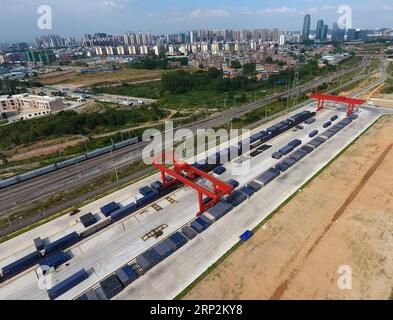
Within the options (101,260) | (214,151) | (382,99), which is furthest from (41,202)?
(382,99)

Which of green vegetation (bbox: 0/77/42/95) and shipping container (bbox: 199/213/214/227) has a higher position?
green vegetation (bbox: 0/77/42/95)

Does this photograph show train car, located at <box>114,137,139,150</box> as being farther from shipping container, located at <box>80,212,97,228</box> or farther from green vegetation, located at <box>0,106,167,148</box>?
shipping container, located at <box>80,212,97,228</box>

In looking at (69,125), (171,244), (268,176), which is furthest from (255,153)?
(69,125)

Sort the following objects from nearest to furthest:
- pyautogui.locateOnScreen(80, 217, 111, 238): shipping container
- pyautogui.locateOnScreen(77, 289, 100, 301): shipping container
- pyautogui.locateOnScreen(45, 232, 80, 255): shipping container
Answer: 1. pyautogui.locateOnScreen(77, 289, 100, 301): shipping container
2. pyautogui.locateOnScreen(45, 232, 80, 255): shipping container
3. pyautogui.locateOnScreen(80, 217, 111, 238): shipping container

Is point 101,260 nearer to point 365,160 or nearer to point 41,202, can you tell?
point 41,202

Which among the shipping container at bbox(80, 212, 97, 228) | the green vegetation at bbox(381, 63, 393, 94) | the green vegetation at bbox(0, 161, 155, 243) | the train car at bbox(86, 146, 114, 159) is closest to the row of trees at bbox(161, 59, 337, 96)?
the green vegetation at bbox(381, 63, 393, 94)

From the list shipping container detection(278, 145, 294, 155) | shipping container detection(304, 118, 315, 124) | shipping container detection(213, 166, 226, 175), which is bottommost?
shipping container detection(213, 166, 226, 175)

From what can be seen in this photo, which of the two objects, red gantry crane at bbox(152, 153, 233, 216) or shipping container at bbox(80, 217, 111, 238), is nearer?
shipping container at bbox(80, 217, 111, 238)

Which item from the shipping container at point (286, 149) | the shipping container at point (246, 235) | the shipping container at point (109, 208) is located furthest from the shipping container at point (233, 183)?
the shipping container at point (109, 208)
